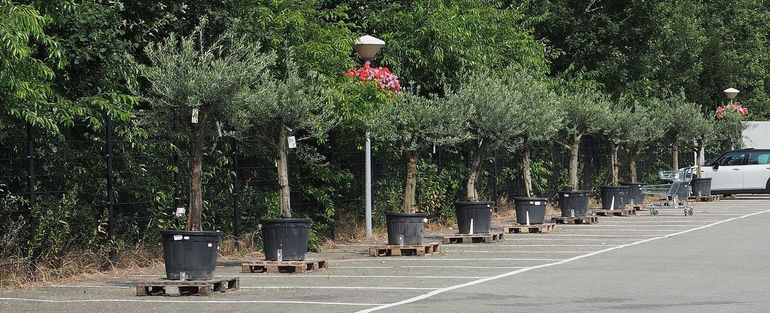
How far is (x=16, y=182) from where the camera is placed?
54.6 feet

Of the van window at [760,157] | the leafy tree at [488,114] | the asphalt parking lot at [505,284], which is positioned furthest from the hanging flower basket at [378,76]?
the van window at [760,157]

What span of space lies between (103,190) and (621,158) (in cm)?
2624

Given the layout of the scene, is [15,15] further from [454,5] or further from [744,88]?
[744,88]

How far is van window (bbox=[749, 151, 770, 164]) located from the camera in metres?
40.1

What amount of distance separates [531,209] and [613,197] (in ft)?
21.7

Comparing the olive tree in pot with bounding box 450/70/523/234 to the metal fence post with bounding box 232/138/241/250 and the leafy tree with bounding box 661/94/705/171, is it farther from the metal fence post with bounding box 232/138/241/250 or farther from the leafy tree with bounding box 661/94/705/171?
the leafy tree with bounding box 661/94/705/171

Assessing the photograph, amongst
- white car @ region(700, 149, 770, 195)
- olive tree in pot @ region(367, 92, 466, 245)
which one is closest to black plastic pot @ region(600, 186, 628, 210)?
white car @ region(700, 149, 770, 195)

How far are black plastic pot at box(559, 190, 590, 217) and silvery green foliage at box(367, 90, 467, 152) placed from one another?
704cm

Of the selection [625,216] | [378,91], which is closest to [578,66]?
[625,216]

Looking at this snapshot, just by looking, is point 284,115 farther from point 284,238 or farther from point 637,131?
point 637,131

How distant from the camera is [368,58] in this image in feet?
71.5

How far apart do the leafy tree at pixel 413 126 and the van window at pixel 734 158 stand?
2123 cm

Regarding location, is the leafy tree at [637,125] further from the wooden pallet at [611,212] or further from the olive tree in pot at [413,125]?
the olive tree in pot at [413,125]

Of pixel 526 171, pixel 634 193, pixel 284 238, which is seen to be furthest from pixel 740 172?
pixel 284 238
